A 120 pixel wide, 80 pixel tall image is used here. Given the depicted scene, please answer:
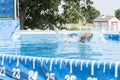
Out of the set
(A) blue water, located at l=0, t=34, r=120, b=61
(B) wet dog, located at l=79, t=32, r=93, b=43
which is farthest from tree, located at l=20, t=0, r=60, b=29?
(B) wet dog, located at l=79, t=32, r=93, b=43

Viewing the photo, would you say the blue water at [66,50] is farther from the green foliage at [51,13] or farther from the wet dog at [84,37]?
the green foliage at [51,13]

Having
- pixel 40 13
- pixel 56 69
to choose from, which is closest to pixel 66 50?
pixel 56 69

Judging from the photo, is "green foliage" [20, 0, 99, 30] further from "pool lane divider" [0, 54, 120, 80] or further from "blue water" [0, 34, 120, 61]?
"pool lane divider" [0, 54, 120, 80]

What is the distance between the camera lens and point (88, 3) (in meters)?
28.1

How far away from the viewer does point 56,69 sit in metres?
3.73

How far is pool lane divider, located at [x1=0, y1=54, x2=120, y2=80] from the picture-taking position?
3.40 metres

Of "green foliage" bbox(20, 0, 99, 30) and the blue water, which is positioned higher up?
"green foliage" bbox(20, 0, 99, 30)

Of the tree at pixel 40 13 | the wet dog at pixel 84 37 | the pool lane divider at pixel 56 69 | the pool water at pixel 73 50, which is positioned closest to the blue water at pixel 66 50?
the pool water at pixel 73 50

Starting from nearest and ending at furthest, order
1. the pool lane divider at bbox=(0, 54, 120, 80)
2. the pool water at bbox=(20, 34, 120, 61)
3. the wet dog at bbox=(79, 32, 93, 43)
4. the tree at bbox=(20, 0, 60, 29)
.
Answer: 1. the pool lane divider at bbox=(0, 54, 120, 80)
2. the pool water at bbox=(20, 34, 120, 61)
3. the wet dog at bbox=(79, 32, 93, 43)
4. the tree at bbox=(20, 0, 60, 29)

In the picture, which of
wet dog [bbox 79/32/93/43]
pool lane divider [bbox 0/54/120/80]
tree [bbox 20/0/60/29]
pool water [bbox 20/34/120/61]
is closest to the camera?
pool lane divider [bbox 0/54/120/80]

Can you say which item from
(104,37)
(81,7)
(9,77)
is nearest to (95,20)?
(81,7)

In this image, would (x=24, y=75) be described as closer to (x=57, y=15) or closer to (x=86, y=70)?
(x=86, y=70)

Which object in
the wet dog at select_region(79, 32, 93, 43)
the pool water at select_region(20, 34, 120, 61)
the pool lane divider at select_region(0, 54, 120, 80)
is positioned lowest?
the pool water at select_region(20, 34, 120, 61)

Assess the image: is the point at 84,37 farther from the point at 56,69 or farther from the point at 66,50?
the point at 56,69
